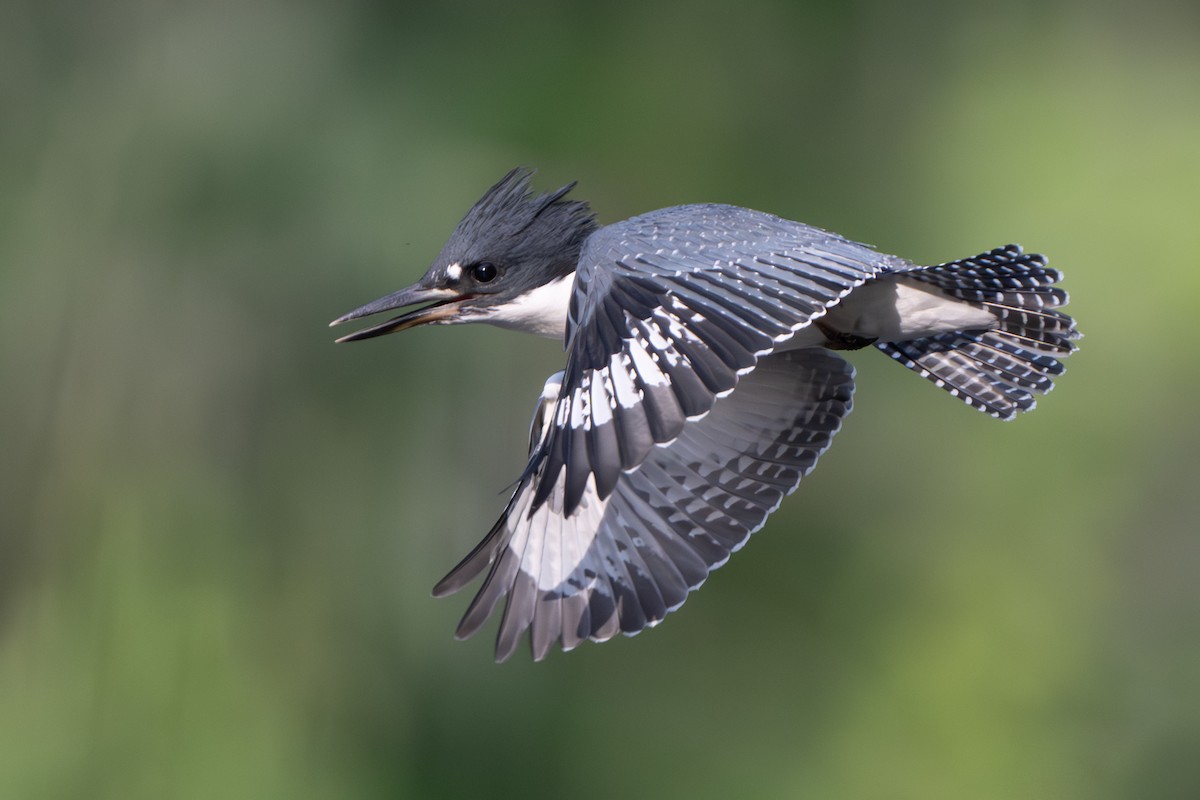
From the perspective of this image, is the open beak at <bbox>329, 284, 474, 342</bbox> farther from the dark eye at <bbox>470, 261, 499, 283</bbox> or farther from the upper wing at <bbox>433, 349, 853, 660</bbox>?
the upper wing at <bbox>433, 349, 853, 660</bbox>

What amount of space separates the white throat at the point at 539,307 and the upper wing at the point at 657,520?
7.6 inches

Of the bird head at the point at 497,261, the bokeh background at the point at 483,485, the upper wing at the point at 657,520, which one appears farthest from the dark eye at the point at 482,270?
the bokeh background at the point at 483,485

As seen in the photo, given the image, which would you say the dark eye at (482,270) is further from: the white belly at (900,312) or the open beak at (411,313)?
the white belly at (900,312)

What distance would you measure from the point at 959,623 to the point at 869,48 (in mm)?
2486

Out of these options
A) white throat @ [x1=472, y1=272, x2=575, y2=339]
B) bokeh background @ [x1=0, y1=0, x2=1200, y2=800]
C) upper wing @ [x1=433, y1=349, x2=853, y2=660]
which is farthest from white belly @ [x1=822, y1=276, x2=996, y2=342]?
bokeh background @ [x1=0, y1=0, x2=1200, y2=800]

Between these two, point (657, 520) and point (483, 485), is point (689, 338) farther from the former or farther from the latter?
point (483, 485)

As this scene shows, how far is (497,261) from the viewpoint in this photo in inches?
112

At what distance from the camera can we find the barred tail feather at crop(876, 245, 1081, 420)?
2668 mm

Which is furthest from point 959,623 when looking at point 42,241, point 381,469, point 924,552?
point 42,241

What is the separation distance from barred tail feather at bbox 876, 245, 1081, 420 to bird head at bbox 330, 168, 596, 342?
0.71 m

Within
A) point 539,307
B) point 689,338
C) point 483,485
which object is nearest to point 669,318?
point 689,338

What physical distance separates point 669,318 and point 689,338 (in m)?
0.06

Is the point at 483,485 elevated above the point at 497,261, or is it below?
below

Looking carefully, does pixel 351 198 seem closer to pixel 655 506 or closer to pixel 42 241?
pixel 42 241
